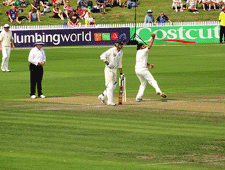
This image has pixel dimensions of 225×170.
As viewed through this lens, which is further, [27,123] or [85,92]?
[85,92]

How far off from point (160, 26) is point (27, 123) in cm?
3111

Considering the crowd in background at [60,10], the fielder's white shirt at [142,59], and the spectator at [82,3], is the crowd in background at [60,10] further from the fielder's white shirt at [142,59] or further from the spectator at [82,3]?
the fielder's white shirt at [142,59]

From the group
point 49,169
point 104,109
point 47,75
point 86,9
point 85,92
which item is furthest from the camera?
point 86,9

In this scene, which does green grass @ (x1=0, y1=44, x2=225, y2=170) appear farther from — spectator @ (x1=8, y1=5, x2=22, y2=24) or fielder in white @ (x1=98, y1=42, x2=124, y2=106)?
spectator @ (x1=8, y1=5, x2=22, y2=24)

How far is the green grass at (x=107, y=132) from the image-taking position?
809cm

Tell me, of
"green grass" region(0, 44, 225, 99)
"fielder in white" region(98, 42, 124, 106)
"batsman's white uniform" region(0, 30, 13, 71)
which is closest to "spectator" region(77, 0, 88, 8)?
"green grass" region(0, 44, 225, 99)

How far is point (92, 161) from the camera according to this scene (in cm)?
808

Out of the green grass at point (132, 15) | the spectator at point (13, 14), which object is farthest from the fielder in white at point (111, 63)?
the green grass at point (132, 15)

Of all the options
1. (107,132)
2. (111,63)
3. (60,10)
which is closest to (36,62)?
(111,63)

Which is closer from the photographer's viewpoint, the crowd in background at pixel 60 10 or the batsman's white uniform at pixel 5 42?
the batsman's white uniform at pixel 5 42

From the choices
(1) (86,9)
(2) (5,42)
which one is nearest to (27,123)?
(2) (5,42)

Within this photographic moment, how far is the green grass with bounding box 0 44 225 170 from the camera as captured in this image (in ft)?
26.5

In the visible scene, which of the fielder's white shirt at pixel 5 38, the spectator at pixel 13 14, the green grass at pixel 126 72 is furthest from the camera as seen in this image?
the spectator at pixel 13 14

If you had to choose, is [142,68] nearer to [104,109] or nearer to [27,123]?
[104,109]
